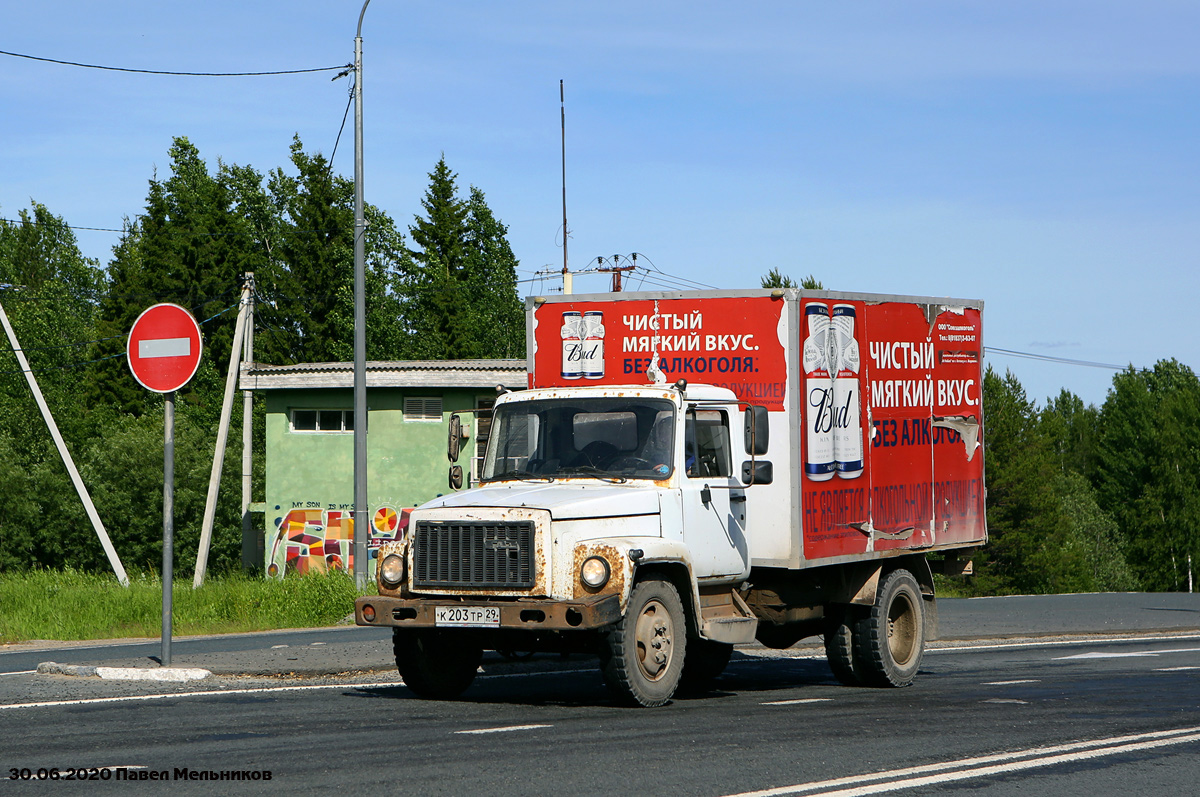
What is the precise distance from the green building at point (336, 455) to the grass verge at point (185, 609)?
46.7ft

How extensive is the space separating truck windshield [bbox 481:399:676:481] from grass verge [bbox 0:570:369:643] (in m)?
10.3

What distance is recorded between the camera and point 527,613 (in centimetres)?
970

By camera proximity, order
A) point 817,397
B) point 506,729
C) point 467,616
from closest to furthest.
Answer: point 506,729 < point 467,616 < point 817,397

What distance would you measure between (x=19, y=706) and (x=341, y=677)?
3215 millimetres

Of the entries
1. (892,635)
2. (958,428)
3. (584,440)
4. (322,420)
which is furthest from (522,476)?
(322,420)

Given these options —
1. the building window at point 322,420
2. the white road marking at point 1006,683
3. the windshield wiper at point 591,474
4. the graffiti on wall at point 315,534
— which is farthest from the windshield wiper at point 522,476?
the building window at point 322,420

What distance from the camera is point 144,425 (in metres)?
54.5

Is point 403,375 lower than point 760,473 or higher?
higher

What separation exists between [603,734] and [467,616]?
1601 mm

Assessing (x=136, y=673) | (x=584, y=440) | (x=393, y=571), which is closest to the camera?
(x=393, y=571)

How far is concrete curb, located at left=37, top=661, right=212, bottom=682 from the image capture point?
11.5 m

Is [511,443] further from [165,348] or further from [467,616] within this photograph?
[165,348]

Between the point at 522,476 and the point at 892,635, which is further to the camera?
the point at 892,635

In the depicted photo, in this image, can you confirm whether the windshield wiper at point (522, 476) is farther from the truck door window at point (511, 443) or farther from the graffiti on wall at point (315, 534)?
the graffiti on wall at point (315, 534)
